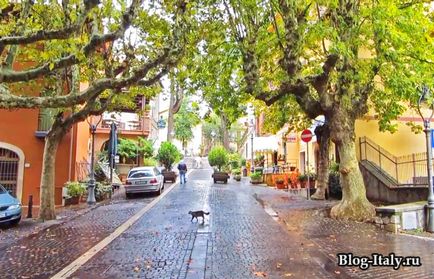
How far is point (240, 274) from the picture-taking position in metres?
7.01

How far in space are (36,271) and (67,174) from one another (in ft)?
46.3

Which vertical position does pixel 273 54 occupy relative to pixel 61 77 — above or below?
above

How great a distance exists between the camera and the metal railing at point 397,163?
1720 centimetres

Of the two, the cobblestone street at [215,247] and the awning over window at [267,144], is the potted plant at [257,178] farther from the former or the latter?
the cobblestone street at [215,247]

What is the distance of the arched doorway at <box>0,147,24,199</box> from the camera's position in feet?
65.3

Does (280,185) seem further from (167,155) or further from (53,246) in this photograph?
(53,246)

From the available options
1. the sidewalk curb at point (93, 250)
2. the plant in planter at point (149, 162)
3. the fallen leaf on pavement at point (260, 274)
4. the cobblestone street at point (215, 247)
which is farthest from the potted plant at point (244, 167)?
the fallen leaf on pavement at point (260, 274)

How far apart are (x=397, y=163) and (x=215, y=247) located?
1256 centimetres

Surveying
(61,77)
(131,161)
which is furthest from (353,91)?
(131,161)

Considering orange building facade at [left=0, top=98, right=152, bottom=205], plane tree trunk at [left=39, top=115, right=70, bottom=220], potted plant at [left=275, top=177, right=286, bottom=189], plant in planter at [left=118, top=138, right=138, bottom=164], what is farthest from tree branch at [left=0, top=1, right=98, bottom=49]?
plant in planter at [left=118, top=138, right=138, bottom=164]

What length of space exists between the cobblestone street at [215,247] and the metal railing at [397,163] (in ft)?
17.4

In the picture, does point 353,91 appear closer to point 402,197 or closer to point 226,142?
point 402,197

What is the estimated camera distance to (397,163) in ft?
61.3

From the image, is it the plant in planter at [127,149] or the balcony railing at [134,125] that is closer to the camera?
the plant in planter at [127,149]
